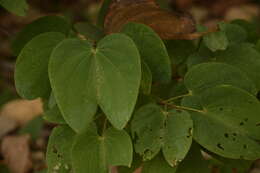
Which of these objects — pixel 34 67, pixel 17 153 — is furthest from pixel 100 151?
pixel 17 153

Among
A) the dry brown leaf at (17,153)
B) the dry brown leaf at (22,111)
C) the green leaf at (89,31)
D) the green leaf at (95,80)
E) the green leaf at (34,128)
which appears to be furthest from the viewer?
the dry brown leaf at (22,111)

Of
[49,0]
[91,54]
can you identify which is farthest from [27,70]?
[49,0]

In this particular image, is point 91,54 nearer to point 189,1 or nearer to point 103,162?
point 103,162

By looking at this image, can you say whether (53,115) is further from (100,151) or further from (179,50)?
(179,50)

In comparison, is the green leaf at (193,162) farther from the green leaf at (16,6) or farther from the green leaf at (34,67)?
the green leaf at (16,6)

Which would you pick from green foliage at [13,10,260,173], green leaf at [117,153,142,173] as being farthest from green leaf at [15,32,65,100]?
green leaf at [117,153,142,173]

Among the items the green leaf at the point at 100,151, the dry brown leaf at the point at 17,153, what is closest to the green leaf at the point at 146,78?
the green leaf at the point at 100,151
